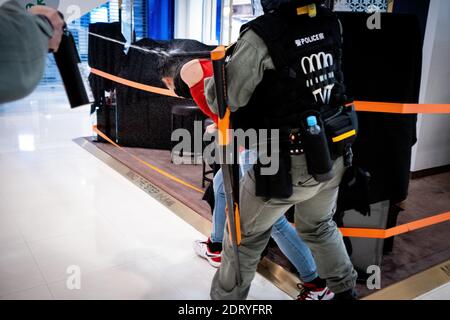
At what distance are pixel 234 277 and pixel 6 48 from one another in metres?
1.17

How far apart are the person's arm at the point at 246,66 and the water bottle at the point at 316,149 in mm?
240

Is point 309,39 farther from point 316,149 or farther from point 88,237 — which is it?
point 88,237

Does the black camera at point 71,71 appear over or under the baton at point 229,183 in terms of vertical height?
over

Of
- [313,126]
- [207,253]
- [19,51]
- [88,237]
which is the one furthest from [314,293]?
[19,51]

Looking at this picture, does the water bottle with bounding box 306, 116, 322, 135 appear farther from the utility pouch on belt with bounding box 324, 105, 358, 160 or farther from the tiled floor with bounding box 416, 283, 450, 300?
the tiled floor with bounding box 416, 283, 450, 300

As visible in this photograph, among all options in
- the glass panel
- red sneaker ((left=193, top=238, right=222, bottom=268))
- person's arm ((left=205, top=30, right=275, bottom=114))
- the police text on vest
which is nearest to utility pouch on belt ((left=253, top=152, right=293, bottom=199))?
person's arm ((left=205, top=30, right=275, bottom=114))

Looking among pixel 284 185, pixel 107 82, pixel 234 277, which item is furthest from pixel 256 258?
pixel 107 82

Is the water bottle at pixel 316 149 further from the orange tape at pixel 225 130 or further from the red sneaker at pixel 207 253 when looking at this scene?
the red sneaker at pixel 207 253

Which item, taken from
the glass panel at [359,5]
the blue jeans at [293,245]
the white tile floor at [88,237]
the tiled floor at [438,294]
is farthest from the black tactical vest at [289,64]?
the glass panel at [359,5]

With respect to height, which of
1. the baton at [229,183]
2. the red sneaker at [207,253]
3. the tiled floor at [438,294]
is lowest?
the tiled floor at [438,294]

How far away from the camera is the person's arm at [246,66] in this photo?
1.32m

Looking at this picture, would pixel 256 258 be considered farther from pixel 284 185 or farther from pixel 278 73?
pixel 278 73

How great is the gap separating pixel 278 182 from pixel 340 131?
33cm

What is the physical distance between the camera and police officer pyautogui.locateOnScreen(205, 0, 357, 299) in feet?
4.39
